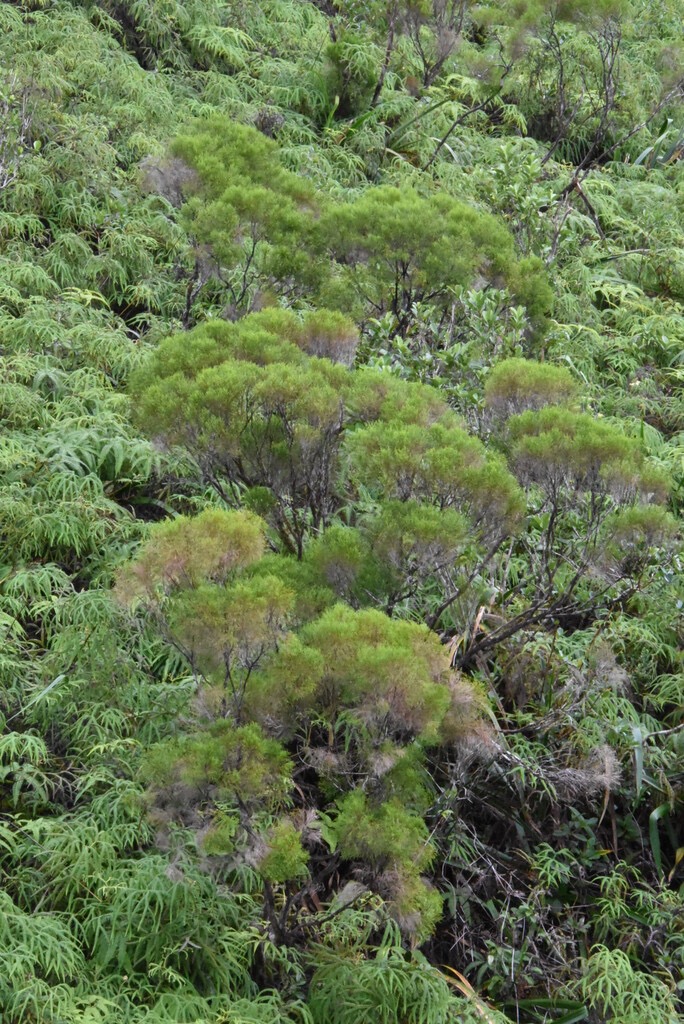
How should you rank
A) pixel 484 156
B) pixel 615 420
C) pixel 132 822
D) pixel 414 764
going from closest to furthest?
pixel 414 764 → pixel 132 822 → pixel 615 420 → pixel 484 156

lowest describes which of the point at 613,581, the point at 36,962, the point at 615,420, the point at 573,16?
the point at 36,962

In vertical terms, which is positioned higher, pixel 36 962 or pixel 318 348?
pixel 318 348

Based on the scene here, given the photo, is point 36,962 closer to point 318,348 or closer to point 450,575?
point 450,575

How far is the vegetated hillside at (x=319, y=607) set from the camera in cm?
383

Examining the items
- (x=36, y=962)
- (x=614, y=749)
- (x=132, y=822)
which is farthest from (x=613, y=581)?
(x=36, y=962)

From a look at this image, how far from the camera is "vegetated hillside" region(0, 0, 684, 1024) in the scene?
3.83 meters

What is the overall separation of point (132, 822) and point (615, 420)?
405 cm

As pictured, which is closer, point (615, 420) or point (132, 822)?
point (132, 822)

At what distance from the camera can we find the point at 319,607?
413cm

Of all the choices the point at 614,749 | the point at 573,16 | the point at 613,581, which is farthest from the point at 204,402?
the point at 573,16

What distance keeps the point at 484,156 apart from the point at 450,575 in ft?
19.4

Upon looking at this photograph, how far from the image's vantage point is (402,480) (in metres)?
4.20

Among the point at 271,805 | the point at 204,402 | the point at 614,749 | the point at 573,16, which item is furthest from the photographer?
the point at 573,16

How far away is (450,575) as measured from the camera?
4840 mm
